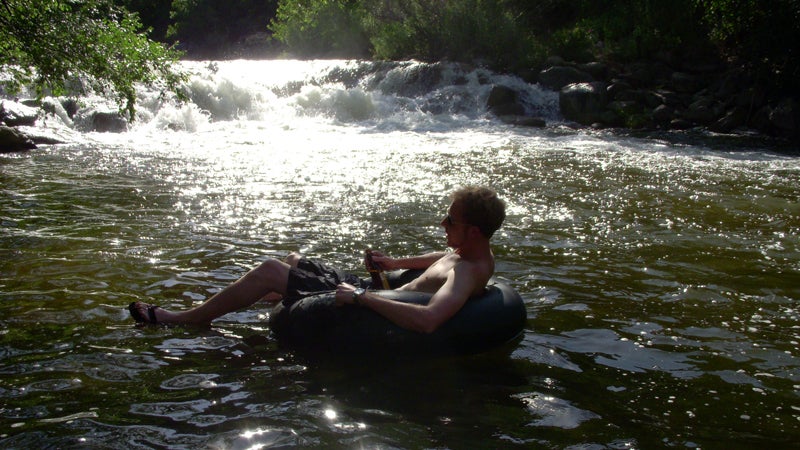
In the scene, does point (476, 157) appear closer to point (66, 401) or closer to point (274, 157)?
point (274, 157)

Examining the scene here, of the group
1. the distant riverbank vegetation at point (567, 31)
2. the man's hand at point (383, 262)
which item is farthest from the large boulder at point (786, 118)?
the man's hand at point (383, 262)

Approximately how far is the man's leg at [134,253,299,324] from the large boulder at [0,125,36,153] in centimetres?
1142

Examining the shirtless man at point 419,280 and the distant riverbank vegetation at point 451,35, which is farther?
the distant riverbank vegetation at point 451,35

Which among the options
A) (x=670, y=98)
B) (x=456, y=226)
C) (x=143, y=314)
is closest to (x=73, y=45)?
(x=143, y=314)

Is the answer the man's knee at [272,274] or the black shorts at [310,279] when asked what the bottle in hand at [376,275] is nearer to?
the black shorts at [310,279]

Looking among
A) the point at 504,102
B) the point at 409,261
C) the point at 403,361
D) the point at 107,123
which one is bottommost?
the point at 403,361

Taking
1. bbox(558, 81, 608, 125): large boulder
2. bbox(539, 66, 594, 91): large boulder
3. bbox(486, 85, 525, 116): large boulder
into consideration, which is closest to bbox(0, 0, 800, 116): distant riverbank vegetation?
bbox(539, 66, 594, 91): large boulder

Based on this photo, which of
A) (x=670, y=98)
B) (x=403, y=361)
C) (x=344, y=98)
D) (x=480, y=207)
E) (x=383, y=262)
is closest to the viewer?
(x=403, y=361)

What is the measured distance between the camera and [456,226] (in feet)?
16.2

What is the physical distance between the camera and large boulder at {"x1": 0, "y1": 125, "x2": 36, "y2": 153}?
1459 cm

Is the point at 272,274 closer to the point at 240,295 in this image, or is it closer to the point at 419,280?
the point at 240,295

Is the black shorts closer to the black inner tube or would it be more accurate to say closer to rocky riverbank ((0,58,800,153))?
the black inner tube

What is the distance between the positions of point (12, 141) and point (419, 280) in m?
12.7

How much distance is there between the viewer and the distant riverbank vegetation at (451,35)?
385 inches
